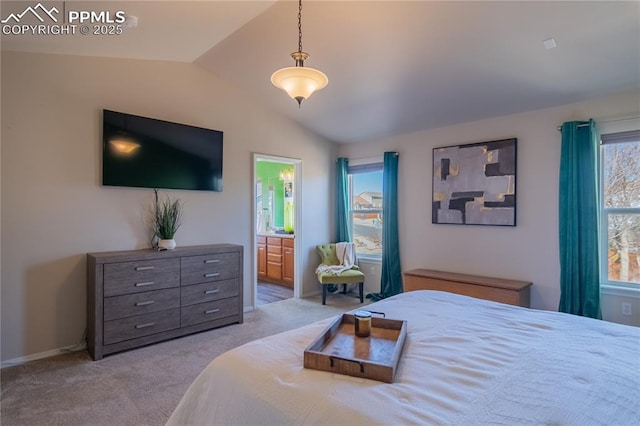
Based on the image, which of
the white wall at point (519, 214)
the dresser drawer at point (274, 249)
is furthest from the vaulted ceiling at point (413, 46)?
the dresser drawer at point (274, 249)

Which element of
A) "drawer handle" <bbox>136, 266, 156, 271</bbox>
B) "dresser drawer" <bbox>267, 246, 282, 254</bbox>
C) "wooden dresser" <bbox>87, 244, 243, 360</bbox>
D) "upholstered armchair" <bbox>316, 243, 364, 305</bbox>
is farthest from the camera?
"dresser drawer" <bbox>267, 246, 282, 254</bbox>

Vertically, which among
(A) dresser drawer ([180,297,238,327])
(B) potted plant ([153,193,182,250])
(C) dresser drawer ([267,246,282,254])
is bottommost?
(A) dresser drawer ([180,297,238,327])

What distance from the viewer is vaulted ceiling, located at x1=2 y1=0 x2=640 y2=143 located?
2514mm

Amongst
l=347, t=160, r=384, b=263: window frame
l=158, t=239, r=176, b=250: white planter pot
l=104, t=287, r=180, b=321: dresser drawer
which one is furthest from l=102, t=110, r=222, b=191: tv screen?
l=347, t=160, r=384, b=263: window frame

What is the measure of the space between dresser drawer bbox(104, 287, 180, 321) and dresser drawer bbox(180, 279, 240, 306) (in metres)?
0.09

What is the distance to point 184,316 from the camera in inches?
136

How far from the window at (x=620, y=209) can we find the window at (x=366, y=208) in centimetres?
268

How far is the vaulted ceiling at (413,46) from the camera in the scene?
2514 millimetres

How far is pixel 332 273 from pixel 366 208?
1.31 m

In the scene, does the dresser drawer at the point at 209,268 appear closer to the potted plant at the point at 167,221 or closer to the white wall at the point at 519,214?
the potted plant at the point at 167,221

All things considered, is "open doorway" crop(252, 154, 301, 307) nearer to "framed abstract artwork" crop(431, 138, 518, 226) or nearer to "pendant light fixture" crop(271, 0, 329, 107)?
"framed abstract artwork" crop(431, 138, 518, 226)

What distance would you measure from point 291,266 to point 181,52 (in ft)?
11.4

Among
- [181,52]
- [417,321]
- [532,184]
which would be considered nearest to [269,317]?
[417,321]

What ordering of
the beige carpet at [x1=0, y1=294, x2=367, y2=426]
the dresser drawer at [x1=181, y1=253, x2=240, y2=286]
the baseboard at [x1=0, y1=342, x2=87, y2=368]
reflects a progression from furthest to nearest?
the dresser drawer at [x1=181, y1=253, x2=240, y2=286] → the baseboard at [x1=0, y1=342, x2=87, y2=368] → the beige carpet at [x1=0, y1=294, x2=367, y2=426]
